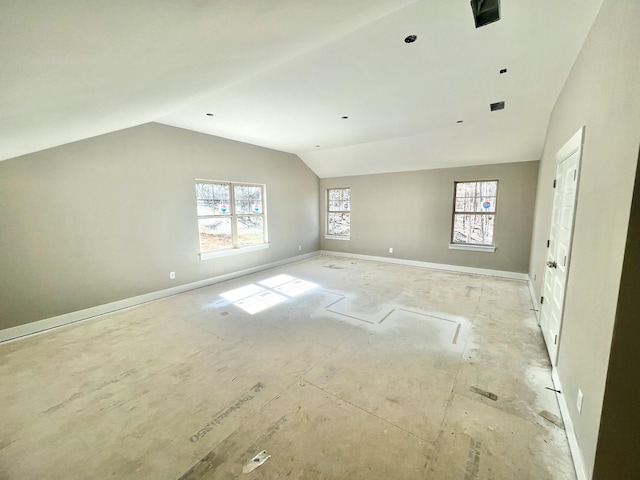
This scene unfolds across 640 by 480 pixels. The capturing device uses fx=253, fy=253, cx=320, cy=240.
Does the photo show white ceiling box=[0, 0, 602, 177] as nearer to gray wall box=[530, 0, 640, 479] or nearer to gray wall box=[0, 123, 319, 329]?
gray wall box=[530, 0, 640, 479]

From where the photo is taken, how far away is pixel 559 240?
2537 mm

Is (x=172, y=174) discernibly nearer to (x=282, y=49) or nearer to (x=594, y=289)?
(x=282, y=49)

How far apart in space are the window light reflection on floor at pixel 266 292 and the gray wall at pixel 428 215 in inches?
111

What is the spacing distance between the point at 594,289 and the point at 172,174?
519 centimetres

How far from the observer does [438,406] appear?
6.35ft

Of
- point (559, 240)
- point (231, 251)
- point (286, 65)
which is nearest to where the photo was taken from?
point (286, 65)

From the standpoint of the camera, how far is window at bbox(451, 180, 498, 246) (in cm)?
548

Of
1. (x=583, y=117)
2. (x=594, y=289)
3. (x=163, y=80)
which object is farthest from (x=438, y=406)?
(x=163, y=80)

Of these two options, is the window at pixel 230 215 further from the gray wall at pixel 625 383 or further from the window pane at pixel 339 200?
the gray wall at pixel 625 383

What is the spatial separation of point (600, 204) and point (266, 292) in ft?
13.6

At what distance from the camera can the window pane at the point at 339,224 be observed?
7.59 m

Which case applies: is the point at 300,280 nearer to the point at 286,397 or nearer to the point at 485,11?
the point at 286,397

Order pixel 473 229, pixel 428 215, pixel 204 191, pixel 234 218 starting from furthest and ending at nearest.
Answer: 1. pixel 428 215
2. pixel 473 229
3. pixel 234 218
4. pixel 204 191

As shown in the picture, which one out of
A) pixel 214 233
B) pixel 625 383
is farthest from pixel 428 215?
pixel 625 383
